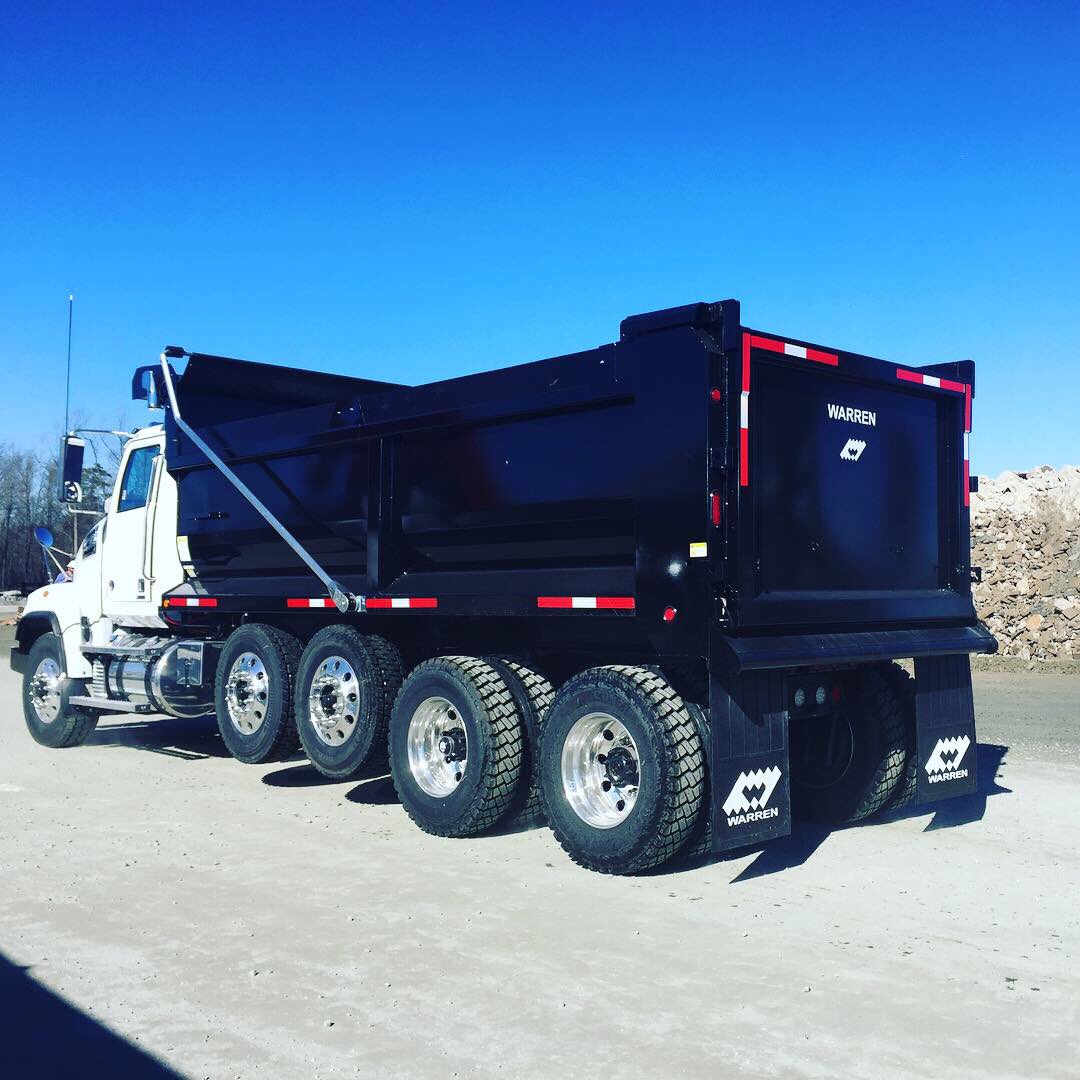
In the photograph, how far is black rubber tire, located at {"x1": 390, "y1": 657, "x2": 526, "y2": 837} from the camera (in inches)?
280

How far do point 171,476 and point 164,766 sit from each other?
258 centimetres

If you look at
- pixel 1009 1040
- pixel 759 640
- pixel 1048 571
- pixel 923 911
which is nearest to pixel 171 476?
pixel 759 640

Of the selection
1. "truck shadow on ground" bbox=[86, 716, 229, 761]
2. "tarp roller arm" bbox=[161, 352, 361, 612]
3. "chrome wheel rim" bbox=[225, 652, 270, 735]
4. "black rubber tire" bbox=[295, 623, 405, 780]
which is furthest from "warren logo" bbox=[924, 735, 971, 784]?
"truck shadow on ground" bbox=[86, 716, 229, 761]

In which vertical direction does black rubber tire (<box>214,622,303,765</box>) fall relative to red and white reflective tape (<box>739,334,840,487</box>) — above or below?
below

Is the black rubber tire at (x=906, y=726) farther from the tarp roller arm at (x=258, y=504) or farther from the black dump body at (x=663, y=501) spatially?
the tarp roller arm at (x=258, y=504)

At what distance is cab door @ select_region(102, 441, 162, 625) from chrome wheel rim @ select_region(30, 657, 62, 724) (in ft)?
2.74

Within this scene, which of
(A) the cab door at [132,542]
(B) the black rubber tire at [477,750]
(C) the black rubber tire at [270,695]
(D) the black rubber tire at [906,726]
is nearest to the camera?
(B) the black rubber tire at [477,750]

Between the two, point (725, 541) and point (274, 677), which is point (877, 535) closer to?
point (725, 541)

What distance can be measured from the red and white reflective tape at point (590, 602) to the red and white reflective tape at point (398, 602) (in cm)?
102

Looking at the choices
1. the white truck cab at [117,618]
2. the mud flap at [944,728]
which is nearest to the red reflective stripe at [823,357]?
the mud flap at [944,728]

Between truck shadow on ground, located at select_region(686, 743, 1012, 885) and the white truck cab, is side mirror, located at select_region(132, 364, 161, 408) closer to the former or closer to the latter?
the white truck cab

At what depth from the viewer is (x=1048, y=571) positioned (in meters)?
21.2

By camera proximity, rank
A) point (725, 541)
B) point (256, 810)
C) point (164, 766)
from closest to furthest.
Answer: point (725, 541) → point (256, 810) → point (164, 766)

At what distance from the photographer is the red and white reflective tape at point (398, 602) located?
7846mm
